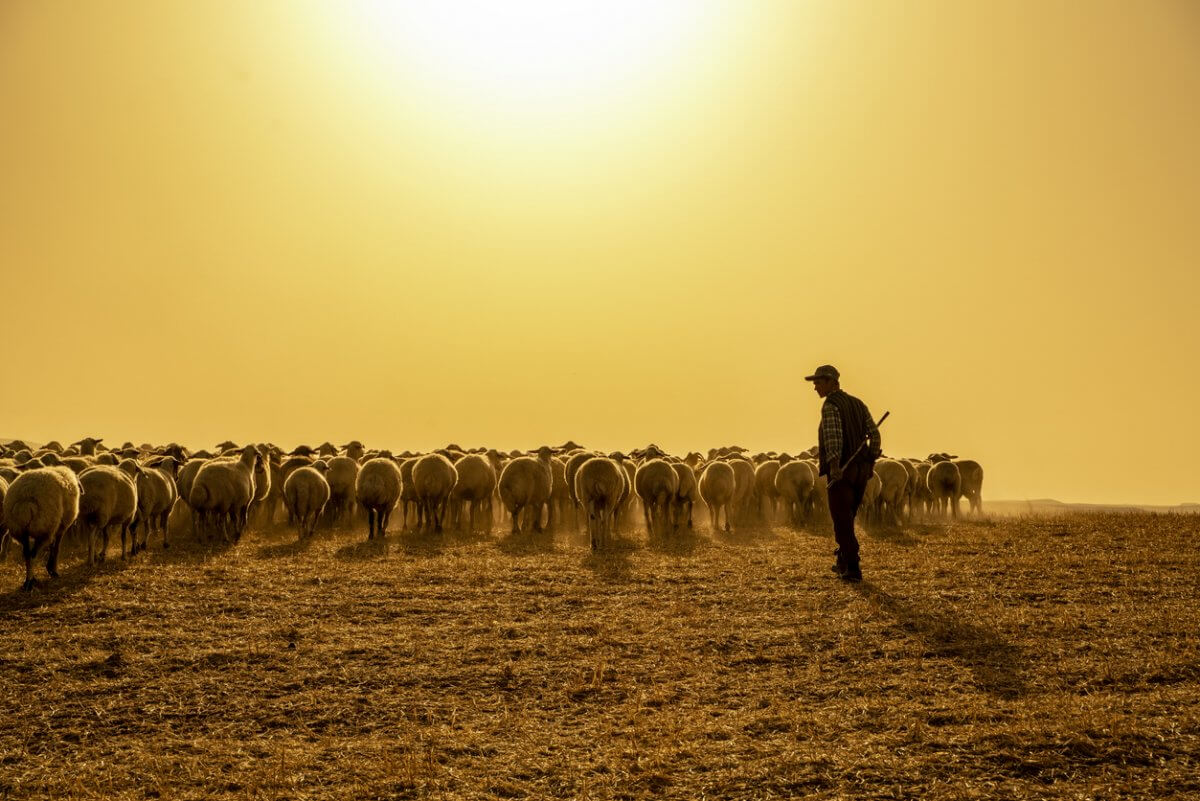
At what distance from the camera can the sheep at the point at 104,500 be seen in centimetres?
1633

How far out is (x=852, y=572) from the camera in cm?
1398

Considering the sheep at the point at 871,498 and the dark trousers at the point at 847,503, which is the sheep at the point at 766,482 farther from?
the dark trousers at the point at 847,503

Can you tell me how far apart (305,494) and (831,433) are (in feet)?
42.8

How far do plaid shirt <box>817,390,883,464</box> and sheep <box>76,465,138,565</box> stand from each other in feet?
42.0

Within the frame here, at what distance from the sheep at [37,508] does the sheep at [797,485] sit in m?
17.7

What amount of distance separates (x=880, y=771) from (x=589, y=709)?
9.51 feet

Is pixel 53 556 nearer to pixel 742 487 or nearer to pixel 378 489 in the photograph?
pixel 378 489

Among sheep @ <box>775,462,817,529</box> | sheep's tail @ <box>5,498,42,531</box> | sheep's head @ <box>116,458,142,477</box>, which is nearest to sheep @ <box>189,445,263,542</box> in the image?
sheep's head @ <box>116,458,142,477</box>

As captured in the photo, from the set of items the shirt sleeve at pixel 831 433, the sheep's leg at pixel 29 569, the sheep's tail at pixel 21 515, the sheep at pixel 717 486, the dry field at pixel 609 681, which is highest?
the shirt sleeve at pixel 831 433

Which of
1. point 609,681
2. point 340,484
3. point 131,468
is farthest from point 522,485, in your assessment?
point 609,681

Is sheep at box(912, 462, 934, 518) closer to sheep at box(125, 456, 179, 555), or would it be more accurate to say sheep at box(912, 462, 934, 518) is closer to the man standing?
the man standing

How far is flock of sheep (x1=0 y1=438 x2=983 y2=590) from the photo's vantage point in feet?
53.8

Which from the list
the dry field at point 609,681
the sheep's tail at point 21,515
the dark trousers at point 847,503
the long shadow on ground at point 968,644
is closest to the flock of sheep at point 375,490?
the sheep's tail at point 21,515

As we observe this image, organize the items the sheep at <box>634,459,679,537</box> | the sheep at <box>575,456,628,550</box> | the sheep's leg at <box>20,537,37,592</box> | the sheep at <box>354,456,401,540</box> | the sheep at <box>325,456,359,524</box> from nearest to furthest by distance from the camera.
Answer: the sheep's leg at <box>20,537,37,592</box> < the sheep at <box>575,456,628,550</box> < the sheep at <box>354,456,401,540</box> < the sheep at <box>634,459,679,537</box> < the sheep at <box>325,456,359,524</box>
